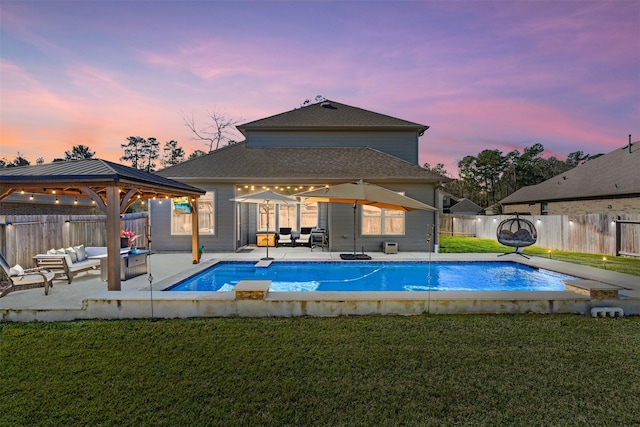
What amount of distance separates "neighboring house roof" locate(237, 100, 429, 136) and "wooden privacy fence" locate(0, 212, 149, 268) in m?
8.71

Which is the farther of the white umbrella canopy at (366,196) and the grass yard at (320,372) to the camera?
the white umbrella canopy at (366,196)

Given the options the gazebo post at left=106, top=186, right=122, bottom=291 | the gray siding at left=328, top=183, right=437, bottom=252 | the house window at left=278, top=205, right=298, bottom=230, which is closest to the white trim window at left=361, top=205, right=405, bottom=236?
the gray siding at left=328, top=183, right=437, bottom=252

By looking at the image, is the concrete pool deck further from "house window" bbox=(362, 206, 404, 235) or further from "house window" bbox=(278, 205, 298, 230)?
"house window" bbox=(278, 205, 298, 230)

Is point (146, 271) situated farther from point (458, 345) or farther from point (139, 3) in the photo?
point (139, 3)

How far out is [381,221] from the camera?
529 inches

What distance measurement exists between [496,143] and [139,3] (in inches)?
1948

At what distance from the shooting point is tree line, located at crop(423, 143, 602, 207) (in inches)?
1801

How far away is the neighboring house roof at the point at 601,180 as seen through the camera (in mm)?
16844

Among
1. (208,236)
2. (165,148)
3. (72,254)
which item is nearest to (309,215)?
(208,236)

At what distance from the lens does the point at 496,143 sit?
47.0 metres

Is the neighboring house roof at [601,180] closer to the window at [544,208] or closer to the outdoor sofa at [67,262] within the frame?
the window at [544,208]

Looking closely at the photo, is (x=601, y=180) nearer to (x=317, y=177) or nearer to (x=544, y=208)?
(x=544, y=208)

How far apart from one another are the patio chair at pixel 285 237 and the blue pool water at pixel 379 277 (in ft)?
14.5

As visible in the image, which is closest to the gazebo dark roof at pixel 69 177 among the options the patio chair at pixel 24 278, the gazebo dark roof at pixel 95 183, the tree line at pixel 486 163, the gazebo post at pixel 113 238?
Result: the gazebo dark roof at pixel 95 183
